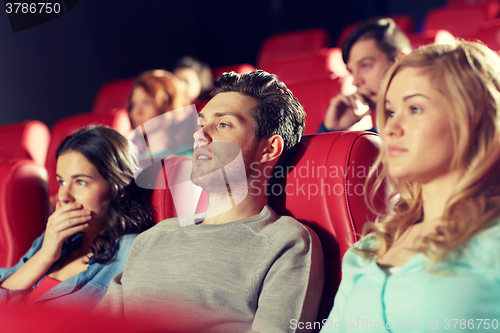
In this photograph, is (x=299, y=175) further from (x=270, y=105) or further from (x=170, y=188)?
(x=170, y=188)

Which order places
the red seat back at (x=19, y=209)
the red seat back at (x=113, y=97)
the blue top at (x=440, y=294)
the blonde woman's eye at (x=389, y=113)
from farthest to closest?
the red seat back at (x=113, y=97) → the red seat back at (x=19, y=209) → the blonde woman's eye at (x=389, y=113) → the blue top at (x=440, y=294)

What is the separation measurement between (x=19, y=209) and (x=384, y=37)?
1.25m

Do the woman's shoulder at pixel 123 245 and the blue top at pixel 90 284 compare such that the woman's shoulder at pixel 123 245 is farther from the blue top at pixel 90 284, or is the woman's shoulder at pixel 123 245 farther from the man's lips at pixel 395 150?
the man's lips at pixel 395 150

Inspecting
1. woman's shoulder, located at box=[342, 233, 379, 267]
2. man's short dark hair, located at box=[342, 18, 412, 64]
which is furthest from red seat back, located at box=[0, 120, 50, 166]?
woman's shoulder, located at box=[342, 233, 379, 267]

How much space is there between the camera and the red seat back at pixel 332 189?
2.72ft

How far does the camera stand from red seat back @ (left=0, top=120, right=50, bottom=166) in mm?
1863

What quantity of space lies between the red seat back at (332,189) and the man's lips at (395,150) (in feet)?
0.60

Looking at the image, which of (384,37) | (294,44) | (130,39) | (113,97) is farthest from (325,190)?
(130,39)

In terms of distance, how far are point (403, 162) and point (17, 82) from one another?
8.17ft

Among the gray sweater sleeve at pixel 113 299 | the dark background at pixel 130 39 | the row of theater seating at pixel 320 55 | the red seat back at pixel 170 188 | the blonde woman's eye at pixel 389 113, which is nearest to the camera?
the blonde woman's eye at pixel 389 113

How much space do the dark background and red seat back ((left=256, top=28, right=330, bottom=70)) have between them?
548 millimetres

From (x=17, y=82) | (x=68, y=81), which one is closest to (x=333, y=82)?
(x=17, y=82)

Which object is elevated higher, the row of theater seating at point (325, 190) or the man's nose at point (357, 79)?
the man's nose at point (357, 79)

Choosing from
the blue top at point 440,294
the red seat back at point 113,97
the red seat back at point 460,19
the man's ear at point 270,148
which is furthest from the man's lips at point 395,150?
the red seat back at point 460,19
